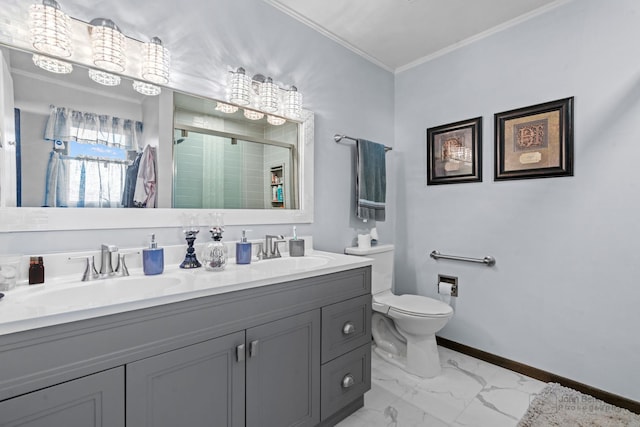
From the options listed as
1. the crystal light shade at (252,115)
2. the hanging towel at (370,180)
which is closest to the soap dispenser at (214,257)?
the crystal light shade at (252,115)

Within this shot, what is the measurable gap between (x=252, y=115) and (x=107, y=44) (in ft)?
2.37

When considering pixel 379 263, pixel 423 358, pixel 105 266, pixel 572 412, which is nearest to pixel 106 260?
pixel 105 266

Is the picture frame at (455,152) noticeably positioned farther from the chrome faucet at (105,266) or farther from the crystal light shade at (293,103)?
the chrome faucet at (105,266)

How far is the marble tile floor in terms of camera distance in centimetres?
156

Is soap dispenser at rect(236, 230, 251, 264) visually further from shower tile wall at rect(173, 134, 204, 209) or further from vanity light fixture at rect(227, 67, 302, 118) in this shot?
vanity light fixture at rect(227, 67, 302, 118)

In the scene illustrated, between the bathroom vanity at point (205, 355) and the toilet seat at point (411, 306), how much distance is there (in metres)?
0.43

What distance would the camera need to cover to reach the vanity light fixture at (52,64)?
3.77ft

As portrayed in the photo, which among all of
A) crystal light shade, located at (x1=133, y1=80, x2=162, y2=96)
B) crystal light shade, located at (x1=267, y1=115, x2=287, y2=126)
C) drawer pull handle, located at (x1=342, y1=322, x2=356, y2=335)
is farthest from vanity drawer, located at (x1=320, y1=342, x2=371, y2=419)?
crystal light shade, located at (x1=133, y1=80, x2=162, y2=96)

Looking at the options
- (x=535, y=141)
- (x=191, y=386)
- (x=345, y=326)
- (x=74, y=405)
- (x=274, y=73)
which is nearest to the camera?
(x=74, y=405)

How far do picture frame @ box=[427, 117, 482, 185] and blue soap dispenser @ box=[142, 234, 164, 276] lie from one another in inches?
80.9

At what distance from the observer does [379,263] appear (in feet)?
7.42

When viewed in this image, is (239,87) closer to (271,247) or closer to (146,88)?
(146,88)

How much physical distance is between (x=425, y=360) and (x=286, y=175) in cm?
151

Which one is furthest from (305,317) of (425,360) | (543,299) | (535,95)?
(535,95)
